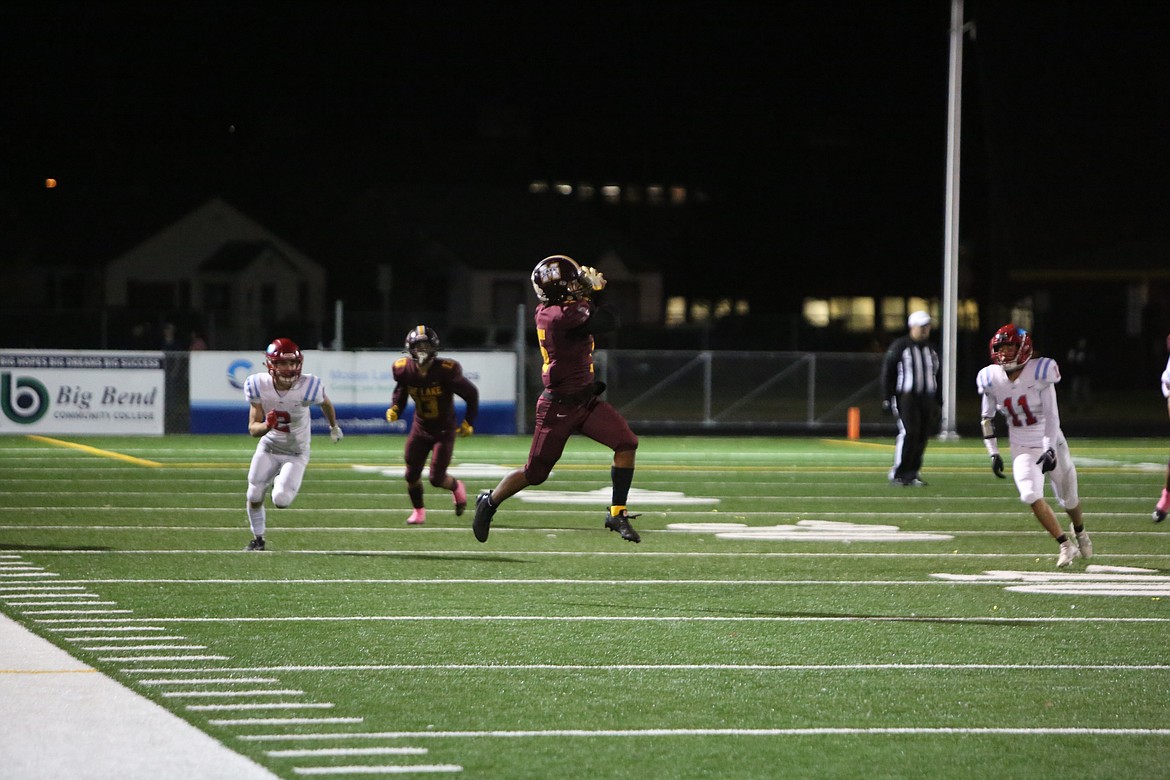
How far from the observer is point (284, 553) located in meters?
11.5

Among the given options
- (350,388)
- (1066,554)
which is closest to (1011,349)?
(1066,554)

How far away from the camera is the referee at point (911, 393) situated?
17594mm

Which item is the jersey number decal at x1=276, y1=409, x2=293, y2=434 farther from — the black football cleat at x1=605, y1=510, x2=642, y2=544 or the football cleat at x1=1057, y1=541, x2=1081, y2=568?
the football cleat at x1=1057, y1=541, x2=1081, y2=568

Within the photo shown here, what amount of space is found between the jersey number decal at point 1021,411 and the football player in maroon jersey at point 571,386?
3.12m

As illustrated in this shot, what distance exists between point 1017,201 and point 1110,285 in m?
3.97

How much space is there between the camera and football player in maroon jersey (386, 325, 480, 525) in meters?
13.5

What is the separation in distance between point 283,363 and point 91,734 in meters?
5.77

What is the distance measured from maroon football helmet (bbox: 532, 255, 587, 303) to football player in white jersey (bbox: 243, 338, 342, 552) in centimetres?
285

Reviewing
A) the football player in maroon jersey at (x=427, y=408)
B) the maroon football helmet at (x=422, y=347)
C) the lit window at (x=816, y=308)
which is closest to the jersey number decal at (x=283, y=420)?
the football player in maroon jersey at (x=427, y=408)

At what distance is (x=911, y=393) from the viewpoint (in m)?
17.7

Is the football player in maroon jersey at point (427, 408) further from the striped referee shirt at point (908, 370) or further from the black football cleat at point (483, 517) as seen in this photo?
the striped referee shirt at point (908, 370)

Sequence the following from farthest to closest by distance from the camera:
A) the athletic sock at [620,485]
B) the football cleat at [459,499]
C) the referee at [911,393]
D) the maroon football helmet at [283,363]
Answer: the referee at [911,393] < the football cleat at [459,499] < the maroon football helmet at [283,363] < the athletic sock at [620,485]

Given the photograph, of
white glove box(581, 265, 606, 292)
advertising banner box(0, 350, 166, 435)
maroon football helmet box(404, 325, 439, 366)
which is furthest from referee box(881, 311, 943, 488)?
advertising banner box(0, 350, 166, 435)

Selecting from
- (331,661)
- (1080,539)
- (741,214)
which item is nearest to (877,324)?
(741,214)
